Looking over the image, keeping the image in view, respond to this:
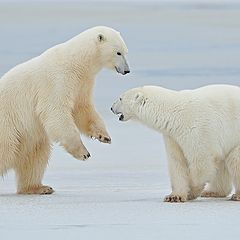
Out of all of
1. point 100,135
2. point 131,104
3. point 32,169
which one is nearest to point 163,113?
point 131,104

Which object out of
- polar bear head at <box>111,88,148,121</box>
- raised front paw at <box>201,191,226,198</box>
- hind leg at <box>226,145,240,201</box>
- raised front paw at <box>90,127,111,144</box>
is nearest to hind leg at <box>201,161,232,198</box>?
raised front paw at <box>201,191,226,198</box>

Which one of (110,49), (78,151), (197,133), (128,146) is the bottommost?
(128,146)

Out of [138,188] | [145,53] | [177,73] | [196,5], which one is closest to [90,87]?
[138,188]

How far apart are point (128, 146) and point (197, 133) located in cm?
258

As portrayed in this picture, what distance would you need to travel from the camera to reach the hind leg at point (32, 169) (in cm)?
671

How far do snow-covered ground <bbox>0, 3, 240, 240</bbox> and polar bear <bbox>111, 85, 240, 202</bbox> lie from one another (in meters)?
0.19

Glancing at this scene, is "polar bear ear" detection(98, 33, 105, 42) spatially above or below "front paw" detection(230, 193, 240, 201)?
above

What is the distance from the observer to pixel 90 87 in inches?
Answer: 266

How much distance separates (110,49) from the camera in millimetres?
6645

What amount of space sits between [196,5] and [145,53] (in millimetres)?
7110

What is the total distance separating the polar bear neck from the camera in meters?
6.02

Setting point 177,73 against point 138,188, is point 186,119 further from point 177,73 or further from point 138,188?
point 177,73

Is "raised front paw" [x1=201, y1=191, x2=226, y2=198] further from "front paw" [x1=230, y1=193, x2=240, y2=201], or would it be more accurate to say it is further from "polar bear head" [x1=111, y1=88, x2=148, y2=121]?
"polar bear head" [x1=111, y1=88, x2=148, y2=121]

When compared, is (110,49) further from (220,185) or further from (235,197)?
(235,197)
